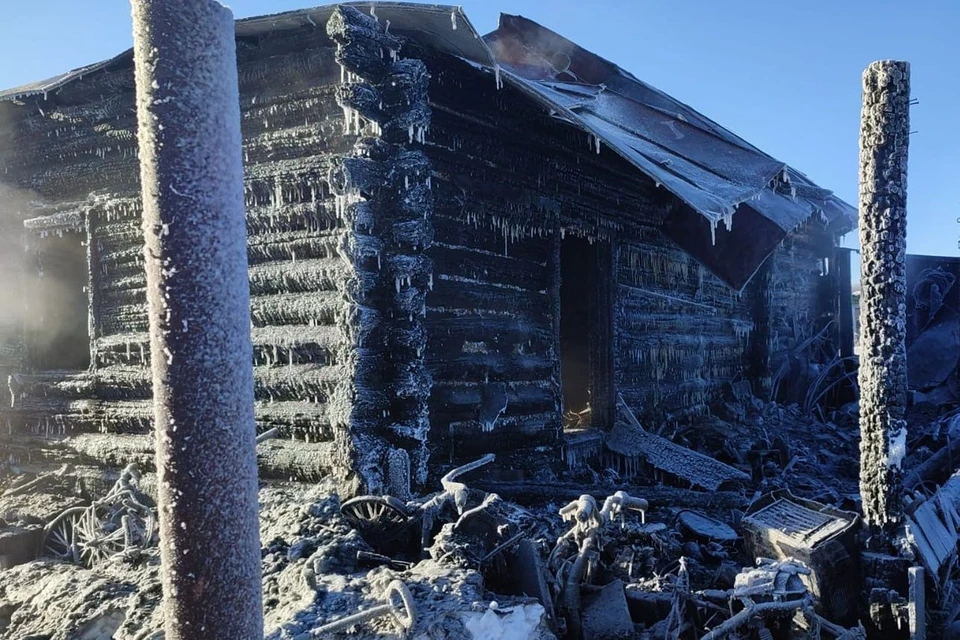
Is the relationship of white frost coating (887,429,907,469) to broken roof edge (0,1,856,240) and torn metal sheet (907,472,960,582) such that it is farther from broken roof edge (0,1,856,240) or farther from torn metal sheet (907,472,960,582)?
broken roof edge (0,1,856,240)

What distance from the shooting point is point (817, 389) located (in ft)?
39.4

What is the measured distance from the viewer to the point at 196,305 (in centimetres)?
186

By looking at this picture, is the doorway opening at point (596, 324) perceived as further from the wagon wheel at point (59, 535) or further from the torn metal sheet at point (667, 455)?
the wagon wheel at point (59, 535)

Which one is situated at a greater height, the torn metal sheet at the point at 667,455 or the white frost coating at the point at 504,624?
the white frost coating at the point at 504,624

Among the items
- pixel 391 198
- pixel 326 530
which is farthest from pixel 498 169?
pixel 326 530

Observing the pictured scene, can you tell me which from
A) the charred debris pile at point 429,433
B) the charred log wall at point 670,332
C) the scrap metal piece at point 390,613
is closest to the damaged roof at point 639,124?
the charred debris pile at point 429,433

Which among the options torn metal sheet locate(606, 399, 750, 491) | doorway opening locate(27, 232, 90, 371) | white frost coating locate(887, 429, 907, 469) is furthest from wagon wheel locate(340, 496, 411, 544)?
doorway opening locate(27, 232, 90, 371)

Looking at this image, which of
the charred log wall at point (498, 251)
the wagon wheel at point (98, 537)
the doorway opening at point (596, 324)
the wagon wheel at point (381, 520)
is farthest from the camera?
the doorway opening at point (596, 324)

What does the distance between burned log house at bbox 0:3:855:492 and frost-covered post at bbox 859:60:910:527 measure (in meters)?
1.11

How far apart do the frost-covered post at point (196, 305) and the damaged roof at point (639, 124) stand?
9.66ft

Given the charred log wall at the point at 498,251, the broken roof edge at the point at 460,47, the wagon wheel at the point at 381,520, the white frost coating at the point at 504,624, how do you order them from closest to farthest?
the white frost coating at the point at 504,624 → the wagon wheel at the point at 381,520 → the broken roof edge at the point at 460,47 → the charred log wall at the point at 498,251

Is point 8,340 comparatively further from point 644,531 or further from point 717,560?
point 717,560

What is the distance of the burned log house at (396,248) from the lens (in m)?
5.05

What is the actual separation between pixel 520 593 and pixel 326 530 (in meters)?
1.26
